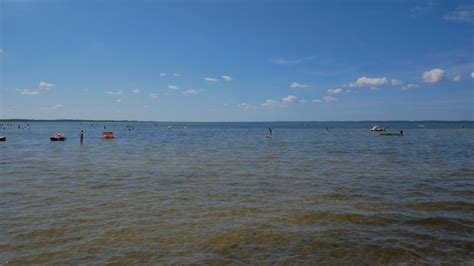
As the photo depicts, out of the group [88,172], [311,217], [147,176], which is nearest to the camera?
[311,217]

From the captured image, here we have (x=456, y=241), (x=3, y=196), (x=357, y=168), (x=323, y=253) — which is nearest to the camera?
(x=323, y=253)

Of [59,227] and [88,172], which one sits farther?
[88,172]

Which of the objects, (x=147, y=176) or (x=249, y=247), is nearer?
(x=249, y=247)

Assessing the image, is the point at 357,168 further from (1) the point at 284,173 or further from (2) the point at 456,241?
(2) the point at 456,241

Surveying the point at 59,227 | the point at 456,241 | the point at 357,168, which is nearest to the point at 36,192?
the point at 59,227

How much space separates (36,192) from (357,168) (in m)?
18.5

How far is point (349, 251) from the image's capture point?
319 inches

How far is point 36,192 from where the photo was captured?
47.4ft

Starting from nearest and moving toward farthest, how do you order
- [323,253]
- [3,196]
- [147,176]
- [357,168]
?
[323,253] → [3,196] → [147,176] → [357,168]

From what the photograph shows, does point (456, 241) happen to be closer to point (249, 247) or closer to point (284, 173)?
point (249, 247)

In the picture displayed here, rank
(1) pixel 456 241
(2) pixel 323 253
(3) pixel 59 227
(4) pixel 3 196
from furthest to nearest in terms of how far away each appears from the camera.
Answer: (4) pixel 3 196, (3) pixel 59 227, (1) pixel 456 241, (2) pixel 323 253

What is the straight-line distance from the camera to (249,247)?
834 centimetres

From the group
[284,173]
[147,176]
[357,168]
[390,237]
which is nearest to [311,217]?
[390,237]

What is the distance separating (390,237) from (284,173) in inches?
450
